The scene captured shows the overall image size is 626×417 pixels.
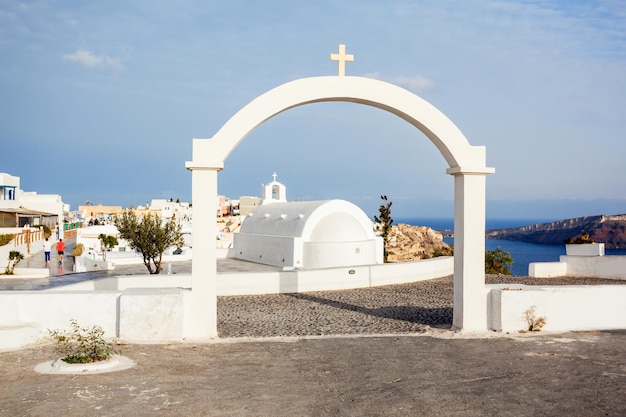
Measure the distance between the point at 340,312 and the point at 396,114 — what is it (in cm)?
470

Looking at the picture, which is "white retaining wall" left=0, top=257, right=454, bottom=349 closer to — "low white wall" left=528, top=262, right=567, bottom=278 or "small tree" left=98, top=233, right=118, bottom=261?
"low white wall" left=528, top=262, right=567, bottom=278

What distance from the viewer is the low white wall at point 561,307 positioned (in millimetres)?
9695

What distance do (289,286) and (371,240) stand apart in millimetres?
12374

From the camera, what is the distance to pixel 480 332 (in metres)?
9.79

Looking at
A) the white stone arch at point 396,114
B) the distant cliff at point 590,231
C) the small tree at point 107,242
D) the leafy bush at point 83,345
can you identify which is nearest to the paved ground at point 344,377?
the leafy bush at point 83,345

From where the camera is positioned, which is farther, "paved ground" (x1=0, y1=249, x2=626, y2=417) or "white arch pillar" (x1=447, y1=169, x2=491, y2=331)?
"white arch pillar" (x1=447, y1=169, x2=491, y2=331)

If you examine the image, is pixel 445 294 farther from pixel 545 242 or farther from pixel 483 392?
pixel 545 242

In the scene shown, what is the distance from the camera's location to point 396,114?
10180 millimetres

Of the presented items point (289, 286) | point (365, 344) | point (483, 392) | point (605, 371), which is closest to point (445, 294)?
point (289, 286)

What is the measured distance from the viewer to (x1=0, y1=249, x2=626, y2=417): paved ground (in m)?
5.87

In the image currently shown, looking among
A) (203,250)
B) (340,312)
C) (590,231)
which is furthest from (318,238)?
(590,231)

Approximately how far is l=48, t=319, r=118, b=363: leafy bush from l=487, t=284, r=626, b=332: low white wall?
20.0ft

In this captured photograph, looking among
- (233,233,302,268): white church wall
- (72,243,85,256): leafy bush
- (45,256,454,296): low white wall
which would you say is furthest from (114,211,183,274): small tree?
(72,243,85,256): leafy bush

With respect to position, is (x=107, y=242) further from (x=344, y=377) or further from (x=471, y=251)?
(x=344, y=377)
